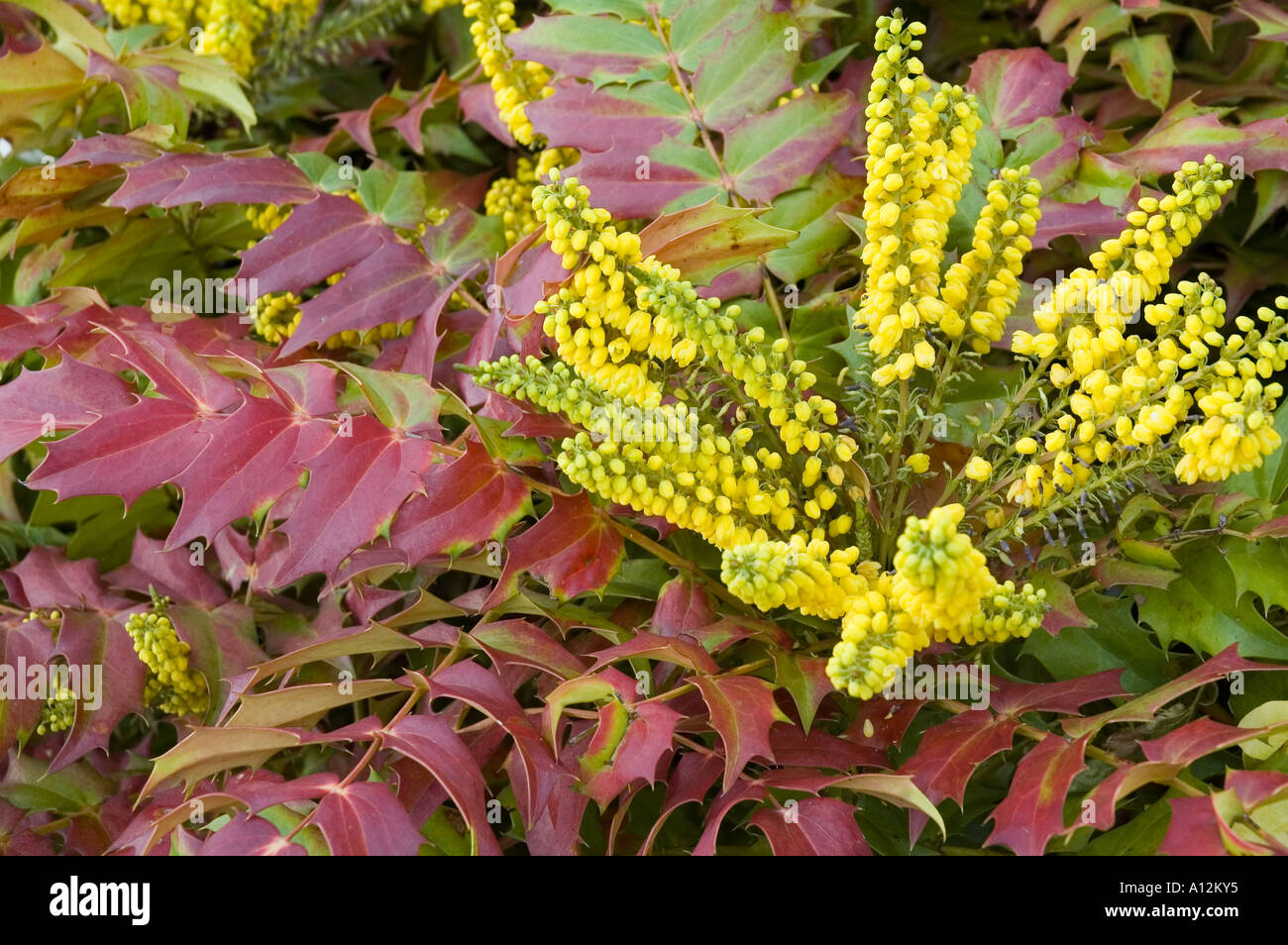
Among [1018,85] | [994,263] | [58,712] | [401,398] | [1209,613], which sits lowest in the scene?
[58,712]

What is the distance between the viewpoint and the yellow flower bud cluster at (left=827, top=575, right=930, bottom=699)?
0.71m

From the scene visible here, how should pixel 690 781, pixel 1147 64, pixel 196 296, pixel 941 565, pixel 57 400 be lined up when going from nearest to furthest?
pixel 941 565, pixel 690 781, pixel 57 400, pixel 1147 64, pixel 196 296

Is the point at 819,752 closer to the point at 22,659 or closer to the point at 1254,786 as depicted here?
the point at 1254,786

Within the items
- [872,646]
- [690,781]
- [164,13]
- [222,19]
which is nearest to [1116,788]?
[872,646]

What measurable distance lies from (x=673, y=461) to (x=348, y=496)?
Result: 0.25 m

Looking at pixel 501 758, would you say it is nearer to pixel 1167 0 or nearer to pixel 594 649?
pixel 594 649

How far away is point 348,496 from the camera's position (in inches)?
33.5

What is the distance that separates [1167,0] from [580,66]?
0.66 m

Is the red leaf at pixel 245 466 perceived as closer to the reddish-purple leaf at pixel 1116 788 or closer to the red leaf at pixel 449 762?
the red leaf at pixel 449 762

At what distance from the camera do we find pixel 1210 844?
0.68 meters

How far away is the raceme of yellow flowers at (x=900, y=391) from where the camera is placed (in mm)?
728

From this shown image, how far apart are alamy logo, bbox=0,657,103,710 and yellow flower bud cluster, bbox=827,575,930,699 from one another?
2.23 feet
